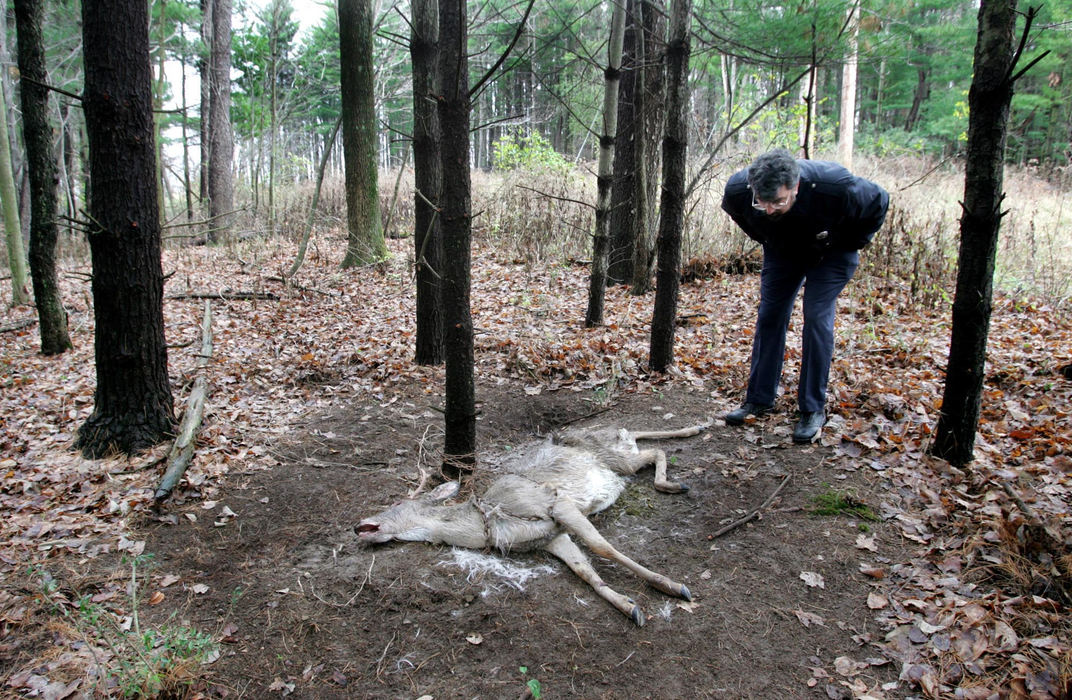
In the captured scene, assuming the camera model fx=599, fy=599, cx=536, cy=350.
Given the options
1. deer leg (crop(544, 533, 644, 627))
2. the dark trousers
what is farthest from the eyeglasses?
deer leg (crop(544, 533, 644, 627))

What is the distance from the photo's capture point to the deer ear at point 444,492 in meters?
4.01

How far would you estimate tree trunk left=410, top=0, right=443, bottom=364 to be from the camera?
606 cm

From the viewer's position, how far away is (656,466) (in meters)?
4.39

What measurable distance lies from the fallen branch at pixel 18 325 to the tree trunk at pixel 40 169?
147 cm

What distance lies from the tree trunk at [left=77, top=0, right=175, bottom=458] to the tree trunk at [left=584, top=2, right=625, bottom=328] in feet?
14.0

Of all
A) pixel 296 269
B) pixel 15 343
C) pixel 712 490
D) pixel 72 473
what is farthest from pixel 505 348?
pixel 15 343

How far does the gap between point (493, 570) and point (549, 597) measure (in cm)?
39

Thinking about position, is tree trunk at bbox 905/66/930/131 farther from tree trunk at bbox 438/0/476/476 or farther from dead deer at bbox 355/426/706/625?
tree trunk at bbox 438/0/476/476

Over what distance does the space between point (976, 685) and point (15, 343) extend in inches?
418

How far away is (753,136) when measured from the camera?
516 inches

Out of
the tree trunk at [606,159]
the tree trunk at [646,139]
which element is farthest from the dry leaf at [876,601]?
the tree trunk at [646,139]

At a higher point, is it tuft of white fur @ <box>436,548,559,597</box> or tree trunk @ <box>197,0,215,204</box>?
tree trunk @ <box>197,0,215,204</box>

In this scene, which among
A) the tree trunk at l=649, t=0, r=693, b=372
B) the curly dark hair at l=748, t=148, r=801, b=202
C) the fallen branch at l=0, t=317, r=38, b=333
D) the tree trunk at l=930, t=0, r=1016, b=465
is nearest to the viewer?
the tree trunk at l=930, t=0, r=1016, b=465

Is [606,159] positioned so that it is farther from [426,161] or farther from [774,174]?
[774,174]
